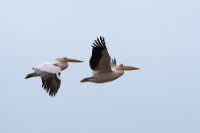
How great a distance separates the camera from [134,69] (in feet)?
111

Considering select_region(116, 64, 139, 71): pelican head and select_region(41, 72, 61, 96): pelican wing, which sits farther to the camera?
select_region(116, 64, 139, 71): pelican head

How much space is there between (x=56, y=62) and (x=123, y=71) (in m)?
2.66

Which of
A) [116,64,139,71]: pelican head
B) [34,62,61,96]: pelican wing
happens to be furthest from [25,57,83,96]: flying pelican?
[116,64,139,71]: pelican head

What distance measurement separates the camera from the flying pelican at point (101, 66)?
31484 millimetres

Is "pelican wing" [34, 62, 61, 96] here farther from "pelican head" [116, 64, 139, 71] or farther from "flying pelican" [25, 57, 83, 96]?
"pelican head" [116, 64, 139, 71]

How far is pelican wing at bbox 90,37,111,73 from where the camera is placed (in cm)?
3147

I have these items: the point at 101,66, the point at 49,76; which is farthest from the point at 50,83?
the point at 101,66

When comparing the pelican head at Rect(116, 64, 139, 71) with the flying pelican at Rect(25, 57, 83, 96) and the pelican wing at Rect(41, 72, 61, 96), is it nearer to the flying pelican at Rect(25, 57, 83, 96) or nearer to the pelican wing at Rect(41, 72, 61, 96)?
the flying pelican at Rect(25, 57, 83, 96)

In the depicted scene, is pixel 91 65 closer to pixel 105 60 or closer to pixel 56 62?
pixel 105 60

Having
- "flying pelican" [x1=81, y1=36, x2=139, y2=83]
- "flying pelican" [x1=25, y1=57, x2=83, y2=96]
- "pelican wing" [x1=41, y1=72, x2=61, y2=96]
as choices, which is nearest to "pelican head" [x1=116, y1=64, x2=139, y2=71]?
"flying pelican" [x1=81, y1=36, x2=139, y2=83]

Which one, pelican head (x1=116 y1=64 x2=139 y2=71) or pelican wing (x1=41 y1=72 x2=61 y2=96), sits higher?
pelican head (x1=116 y1=64 x2=139 y2=71)

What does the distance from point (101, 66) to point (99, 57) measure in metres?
0.47

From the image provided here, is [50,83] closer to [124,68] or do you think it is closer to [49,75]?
[49,75]

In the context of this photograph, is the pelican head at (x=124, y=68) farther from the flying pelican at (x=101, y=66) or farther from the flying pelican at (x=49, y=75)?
the flying pelican at (x=49, y=75)
